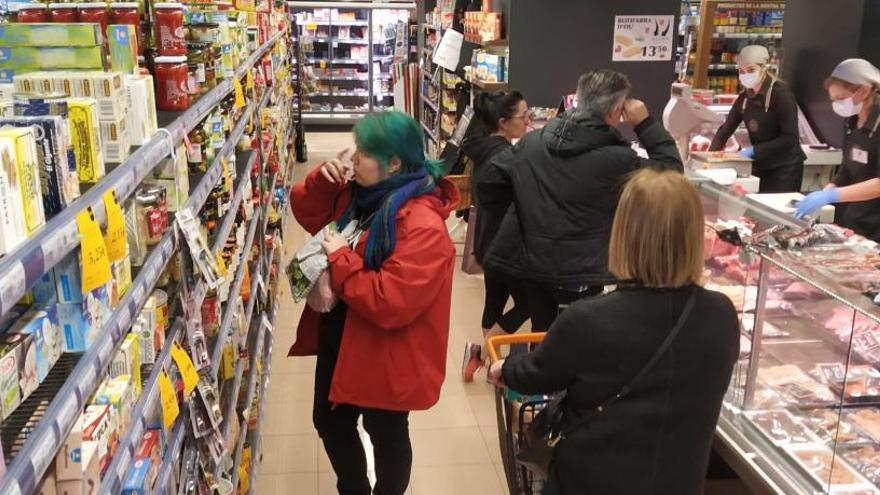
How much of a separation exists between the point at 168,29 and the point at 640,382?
167 centimetres

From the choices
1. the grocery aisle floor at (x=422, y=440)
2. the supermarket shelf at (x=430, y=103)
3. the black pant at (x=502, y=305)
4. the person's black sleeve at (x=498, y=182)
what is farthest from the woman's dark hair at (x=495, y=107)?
the supermarket shelf at (x=430, y=103)

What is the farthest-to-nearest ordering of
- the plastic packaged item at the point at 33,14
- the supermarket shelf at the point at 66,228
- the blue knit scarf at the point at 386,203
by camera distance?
the blue knit scarf at the point at 386,203 < the plastic packaged item at the point at 33,14 < the supermarket shelf at the point at 66,228

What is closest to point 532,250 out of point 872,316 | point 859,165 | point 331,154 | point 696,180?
point 696,180

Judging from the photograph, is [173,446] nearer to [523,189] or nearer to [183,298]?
[183,298]

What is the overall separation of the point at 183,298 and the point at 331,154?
10.5m

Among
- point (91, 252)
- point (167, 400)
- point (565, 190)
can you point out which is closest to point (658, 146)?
point (565, 190)

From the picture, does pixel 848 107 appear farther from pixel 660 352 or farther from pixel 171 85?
pixel 171 85

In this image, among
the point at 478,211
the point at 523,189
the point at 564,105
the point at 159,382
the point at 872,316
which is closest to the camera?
the point at 159,382

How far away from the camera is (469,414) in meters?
4.62

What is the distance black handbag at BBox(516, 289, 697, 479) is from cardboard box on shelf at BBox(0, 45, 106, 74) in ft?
4.82

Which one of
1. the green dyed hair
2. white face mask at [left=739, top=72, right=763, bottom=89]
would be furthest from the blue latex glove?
white face mask at [left=739, top=72, right=763, bottom=89]

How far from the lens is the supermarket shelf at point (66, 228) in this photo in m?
1.06

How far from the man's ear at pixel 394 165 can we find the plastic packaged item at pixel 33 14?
3.76 ft

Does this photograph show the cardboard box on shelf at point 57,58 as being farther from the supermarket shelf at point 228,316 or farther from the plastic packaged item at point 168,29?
the supermarket shelf at point 228,316
